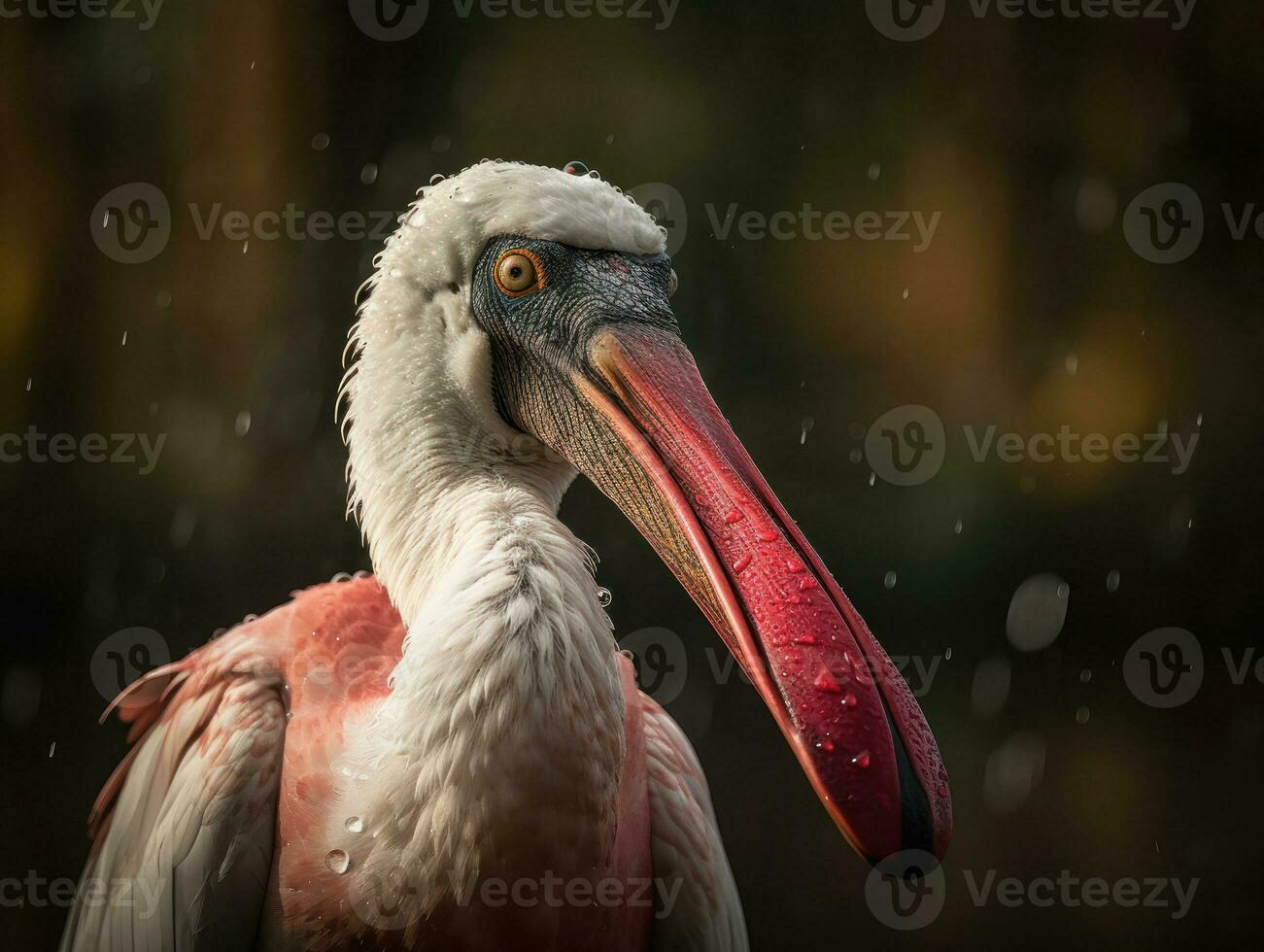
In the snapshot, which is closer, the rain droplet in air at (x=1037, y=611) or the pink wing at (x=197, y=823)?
the pink wing at (x=197, y=823)

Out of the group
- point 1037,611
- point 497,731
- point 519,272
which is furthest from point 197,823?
point 1037,611

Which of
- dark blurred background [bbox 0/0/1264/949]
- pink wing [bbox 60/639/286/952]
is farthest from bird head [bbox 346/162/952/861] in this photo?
dark blurred background [bbox 0/0/1264/949]

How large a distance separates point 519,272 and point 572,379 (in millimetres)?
176

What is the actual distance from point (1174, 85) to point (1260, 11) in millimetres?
351

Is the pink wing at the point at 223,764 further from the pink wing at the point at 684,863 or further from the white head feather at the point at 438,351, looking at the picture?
the pink wing at the point at 684,863

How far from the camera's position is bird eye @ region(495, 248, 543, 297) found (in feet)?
5.21

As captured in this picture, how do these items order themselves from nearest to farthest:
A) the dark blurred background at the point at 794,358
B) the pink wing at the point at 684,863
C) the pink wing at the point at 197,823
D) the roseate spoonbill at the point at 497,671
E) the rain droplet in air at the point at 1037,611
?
the roseate spoonbill at the point at 497,671 < the pink wing at the point at 197,823 < the pink wing at the point at 684,863 < the dark blurred background at the point at 794,358 < the rain droplet in air at the point at 1037,611

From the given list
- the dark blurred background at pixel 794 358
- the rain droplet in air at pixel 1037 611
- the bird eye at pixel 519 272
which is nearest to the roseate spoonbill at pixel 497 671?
the bird eye at pixel 519 272

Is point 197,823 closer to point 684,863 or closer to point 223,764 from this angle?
point 223,764

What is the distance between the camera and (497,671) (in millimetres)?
1342

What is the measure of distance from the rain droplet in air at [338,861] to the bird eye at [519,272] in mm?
822

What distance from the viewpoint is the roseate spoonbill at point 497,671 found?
1.34 metres

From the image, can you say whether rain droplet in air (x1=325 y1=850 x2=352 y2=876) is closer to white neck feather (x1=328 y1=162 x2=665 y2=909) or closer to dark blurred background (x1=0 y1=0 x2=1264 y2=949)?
white neck feather (x1=328 y1=162 x2=665 y2=909)

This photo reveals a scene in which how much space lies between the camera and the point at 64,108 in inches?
126
